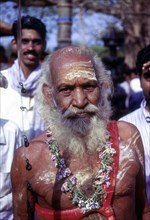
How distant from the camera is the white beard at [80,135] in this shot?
8.66ft

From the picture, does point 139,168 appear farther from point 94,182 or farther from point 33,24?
point 33,24

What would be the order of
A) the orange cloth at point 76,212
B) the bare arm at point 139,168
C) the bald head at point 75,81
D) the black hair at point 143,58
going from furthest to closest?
the black hair at point 143,58, the bare arm at point 139,168, the bald head at point 75,81, the orange cloth at point 76,212

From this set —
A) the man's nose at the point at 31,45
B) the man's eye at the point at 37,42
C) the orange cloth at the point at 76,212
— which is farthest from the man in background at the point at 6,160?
the man's eye at the point at 37,42

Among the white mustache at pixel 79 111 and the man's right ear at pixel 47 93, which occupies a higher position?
the man's right ear at pixel 47 93

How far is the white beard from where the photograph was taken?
2.64 m

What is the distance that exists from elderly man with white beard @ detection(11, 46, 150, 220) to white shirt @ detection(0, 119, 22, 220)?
0.41 meters

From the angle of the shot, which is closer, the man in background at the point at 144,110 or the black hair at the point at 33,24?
the man in background at the point at 144,110

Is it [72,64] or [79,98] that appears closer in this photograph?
[79,98]

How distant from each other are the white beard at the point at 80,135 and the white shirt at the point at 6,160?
57 centimetres

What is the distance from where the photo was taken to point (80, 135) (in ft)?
8.80

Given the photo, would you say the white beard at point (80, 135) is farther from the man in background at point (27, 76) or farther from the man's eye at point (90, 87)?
the man in background at point (27, 76)

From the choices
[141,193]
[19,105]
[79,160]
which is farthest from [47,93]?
[19,105]

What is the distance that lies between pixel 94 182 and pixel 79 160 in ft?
0.49

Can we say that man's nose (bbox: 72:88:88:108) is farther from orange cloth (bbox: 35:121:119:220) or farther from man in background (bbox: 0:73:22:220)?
man in background (bbox: 0:73:22:220)
